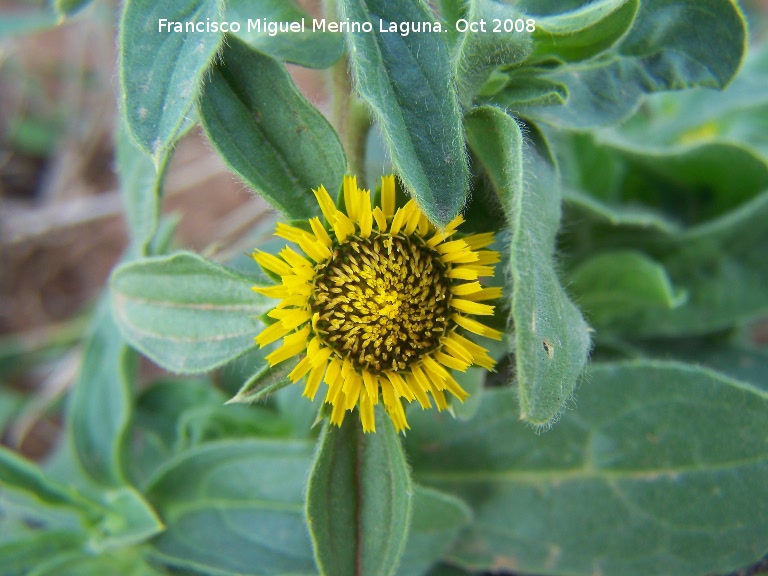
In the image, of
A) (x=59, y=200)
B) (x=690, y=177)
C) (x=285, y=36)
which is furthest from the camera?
(x=59, y=200)

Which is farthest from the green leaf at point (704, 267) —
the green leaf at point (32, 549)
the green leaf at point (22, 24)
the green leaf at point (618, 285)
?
the green leaf at point (22, 24)

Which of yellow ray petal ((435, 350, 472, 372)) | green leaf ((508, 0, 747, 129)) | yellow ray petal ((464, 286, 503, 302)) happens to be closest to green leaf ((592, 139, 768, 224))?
green leaf ((508, 0, 747, 129))

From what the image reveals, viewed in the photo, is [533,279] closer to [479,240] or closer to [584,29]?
[479,240]

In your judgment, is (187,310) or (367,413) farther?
(187,310)

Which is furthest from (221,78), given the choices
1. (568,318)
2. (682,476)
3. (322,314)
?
(682,476)

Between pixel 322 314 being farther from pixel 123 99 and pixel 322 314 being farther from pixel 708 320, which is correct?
pixel 708 320

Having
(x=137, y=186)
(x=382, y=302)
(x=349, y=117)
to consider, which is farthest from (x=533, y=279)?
(x=137, y=186)
